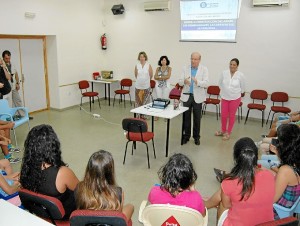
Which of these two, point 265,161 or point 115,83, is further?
point 115,83

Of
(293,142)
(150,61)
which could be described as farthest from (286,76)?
(293,142)

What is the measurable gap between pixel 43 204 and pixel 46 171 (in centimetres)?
25

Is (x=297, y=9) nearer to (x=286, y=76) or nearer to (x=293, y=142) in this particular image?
(x=286, y=76)

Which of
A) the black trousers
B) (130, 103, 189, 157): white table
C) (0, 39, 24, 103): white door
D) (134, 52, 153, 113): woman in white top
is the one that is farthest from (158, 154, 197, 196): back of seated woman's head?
(0, 39, 24, 103): white door

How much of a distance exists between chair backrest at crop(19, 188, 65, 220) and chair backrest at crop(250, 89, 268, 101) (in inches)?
226

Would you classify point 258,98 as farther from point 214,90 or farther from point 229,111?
point 229,111

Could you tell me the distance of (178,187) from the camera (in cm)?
194

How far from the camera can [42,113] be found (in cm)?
751

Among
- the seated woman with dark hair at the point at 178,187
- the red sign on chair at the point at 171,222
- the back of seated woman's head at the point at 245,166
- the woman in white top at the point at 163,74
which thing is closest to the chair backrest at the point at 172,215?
the red sign on chair at the point at 171,222

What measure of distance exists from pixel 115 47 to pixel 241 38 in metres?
3.80

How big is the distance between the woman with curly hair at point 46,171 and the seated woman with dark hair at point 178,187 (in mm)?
703

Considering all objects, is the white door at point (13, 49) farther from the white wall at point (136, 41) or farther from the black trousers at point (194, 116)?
the black trousers at point (194, 116)

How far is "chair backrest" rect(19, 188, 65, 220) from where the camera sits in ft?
6.38

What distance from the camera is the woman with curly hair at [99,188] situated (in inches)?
73.9
